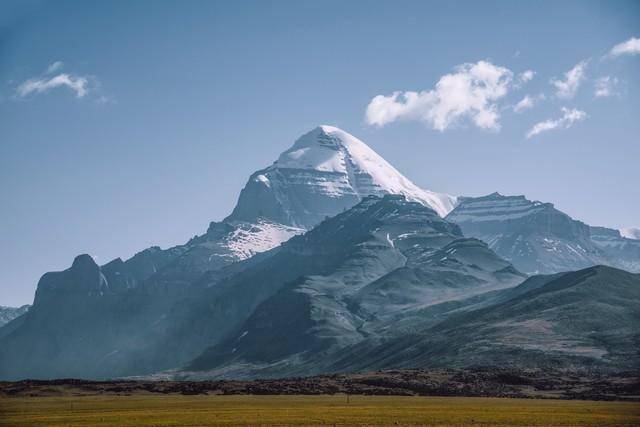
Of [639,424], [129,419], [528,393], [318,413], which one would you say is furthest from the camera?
[528,393]

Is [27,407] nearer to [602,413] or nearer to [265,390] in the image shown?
[265,390]

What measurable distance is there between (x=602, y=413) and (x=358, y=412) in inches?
1315

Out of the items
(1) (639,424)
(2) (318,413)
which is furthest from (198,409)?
(1) (639,424)

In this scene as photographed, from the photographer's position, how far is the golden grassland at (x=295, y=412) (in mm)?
104688

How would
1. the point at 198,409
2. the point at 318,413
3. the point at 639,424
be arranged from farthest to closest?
the point at 198,409 → the point at 318,413 → the point at 639,424

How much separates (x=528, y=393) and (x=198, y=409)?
80.2 meters

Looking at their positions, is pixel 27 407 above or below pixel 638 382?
above

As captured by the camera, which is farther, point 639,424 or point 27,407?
point 27,407

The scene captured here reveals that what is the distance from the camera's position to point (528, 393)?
183 metres

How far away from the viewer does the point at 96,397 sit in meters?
165

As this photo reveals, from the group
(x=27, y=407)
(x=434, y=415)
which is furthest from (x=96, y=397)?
(x=434, y=415)

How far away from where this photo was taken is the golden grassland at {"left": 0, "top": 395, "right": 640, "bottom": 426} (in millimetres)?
104688

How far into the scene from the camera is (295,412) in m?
122

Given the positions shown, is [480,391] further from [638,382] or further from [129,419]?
[129,419]
